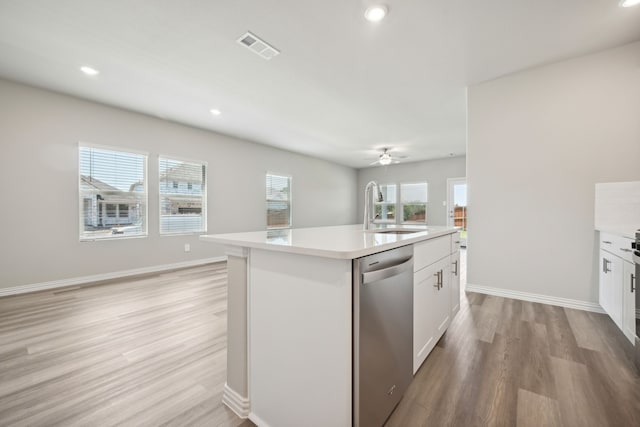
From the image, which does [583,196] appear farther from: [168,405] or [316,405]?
[168,405]

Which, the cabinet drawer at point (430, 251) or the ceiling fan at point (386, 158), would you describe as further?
the ceiling fan at point (386, 158)

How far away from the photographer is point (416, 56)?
8.81 ft

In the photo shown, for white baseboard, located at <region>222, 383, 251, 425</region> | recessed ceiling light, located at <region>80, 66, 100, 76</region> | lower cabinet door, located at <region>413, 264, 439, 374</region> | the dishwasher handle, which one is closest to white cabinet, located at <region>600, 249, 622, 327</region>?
lower cabinet door, located at <region>413, 264, 439, 374</region>

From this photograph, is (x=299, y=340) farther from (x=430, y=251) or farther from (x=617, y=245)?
(x=617, y=245)

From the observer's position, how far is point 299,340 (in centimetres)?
109

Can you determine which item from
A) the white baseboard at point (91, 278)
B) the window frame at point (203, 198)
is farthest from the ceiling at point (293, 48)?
the white baseboard at point (91, 278)

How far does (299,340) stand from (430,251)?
109 centimetres

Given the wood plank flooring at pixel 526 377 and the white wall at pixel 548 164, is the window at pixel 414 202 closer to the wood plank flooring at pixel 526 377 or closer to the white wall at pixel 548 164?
the white wall at pixel 548 164

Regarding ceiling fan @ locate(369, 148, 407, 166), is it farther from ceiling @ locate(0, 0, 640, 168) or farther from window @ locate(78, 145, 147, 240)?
window @ locate(78, 145, 147, 240)

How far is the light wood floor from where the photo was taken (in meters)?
1.31

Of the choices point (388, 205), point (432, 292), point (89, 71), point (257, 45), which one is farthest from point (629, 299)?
point (388, 205)

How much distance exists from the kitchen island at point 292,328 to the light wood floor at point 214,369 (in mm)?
274

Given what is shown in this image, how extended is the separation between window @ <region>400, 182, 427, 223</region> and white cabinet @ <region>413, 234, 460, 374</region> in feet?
20.5

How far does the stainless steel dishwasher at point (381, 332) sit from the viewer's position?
3.28 ft
